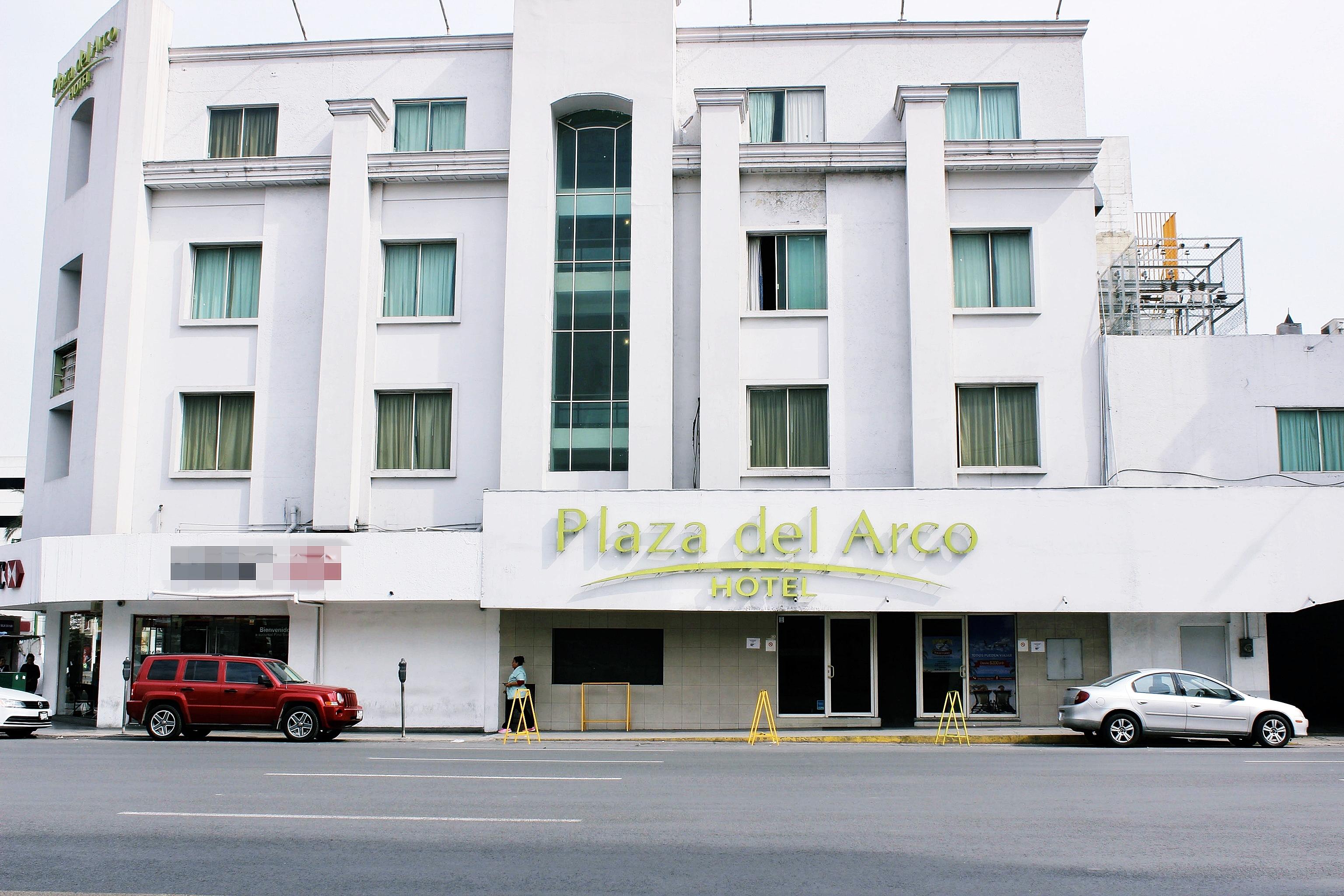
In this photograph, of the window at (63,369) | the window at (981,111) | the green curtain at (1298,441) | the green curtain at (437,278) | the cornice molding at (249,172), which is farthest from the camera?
the window at (63,369)

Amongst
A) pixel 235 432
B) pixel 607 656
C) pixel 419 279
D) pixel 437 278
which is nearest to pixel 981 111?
pixel 437 278

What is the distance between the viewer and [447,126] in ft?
91.2

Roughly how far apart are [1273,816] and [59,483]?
2640 centimetres

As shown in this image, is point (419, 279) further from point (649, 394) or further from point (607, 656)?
point (607, 656)

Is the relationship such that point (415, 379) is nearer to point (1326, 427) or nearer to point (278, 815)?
point (278, 815)

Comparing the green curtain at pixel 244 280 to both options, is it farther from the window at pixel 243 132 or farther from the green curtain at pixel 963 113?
the green curtain at pixel 963 113

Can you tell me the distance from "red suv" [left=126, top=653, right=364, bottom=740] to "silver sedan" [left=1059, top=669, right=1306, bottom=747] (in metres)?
13.6

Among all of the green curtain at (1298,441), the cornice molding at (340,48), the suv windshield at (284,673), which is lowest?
the suv windshield at (284,673)

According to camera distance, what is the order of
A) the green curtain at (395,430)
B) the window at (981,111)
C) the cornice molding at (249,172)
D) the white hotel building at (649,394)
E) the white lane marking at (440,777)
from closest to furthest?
the white lane marking at (440,777)
the white hotel building at (649,394)
the green curtain at (395,430)
the cornice molding at (249,172)
the window at (981,111)

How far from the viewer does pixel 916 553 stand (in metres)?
23.0

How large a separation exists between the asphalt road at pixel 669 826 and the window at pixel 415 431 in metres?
9.77

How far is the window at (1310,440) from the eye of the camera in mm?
25203

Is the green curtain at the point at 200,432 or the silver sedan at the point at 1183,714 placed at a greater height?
the green curtain at the point at 200,432

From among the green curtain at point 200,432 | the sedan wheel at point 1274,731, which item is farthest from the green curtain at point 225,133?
the sedan wheel at point 1274,731
